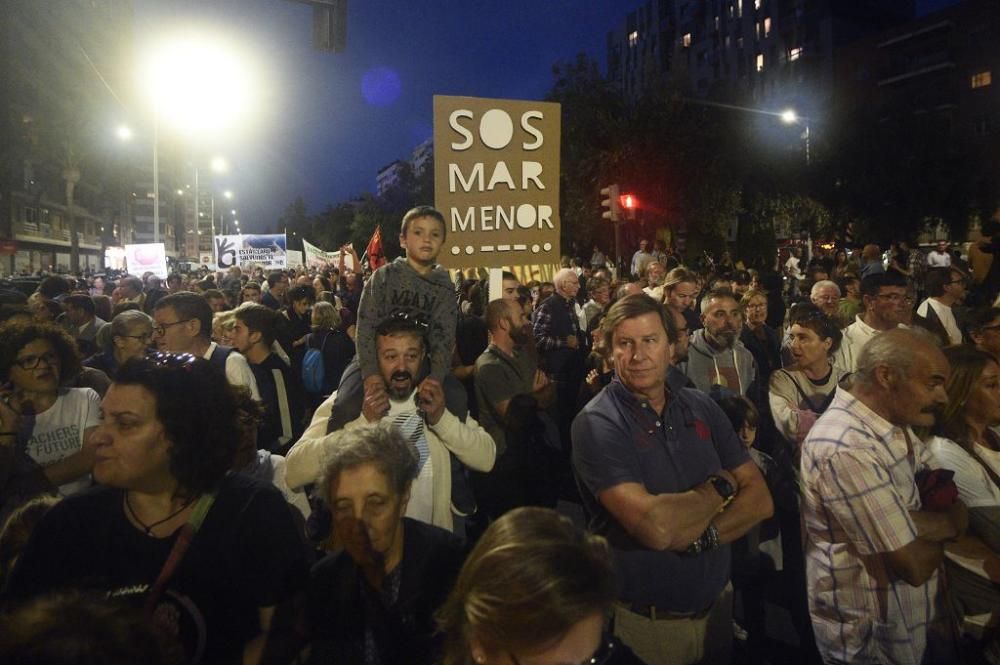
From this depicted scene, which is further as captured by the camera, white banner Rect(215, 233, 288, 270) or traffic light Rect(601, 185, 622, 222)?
white banner Rect(215, 233, 288, 270)

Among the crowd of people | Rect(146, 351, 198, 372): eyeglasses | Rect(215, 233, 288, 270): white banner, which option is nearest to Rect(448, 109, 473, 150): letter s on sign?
the crowd of people

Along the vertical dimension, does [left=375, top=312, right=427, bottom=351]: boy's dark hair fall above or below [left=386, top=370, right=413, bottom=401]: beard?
above

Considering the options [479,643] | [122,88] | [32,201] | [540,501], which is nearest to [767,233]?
[540,501]

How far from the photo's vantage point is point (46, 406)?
12.1 feet

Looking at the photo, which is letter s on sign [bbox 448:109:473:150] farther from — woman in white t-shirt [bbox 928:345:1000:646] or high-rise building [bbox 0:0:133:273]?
high-rise building [bbox 0:0:133:273]

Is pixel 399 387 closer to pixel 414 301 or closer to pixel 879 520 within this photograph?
pixel 414 301

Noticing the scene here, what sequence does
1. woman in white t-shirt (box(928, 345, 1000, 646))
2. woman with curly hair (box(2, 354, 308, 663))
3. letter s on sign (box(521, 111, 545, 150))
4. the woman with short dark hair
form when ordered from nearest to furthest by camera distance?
1. woman with curly hair (box(2, 354, 308, 663))
2. the woman with short dark hair
3. woman in white t-shirt (box(928, 345, 1000, 646))
4. letter s on sign (box(521, 111, 545, 150))

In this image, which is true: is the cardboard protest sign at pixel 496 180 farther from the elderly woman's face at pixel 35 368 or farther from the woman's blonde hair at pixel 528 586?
the woman's blonde hair at pixel 528 586

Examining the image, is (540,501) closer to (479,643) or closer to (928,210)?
(479,643)

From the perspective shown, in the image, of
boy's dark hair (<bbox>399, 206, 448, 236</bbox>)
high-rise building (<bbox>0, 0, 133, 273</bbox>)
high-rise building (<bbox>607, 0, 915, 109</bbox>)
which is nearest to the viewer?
boy's dark hair (<bbox>399, 206, 448, 236</bbox>)

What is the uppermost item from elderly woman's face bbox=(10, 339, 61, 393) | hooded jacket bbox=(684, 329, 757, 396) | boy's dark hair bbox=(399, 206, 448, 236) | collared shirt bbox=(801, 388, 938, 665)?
boy's dark hair bbox=(399, 206, 448, 236)

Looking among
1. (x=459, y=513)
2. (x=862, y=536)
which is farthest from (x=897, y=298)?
(x=459, y=513)

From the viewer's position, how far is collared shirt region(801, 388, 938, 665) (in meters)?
2.58

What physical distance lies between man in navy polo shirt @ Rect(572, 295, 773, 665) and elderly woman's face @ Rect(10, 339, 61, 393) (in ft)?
9.60
